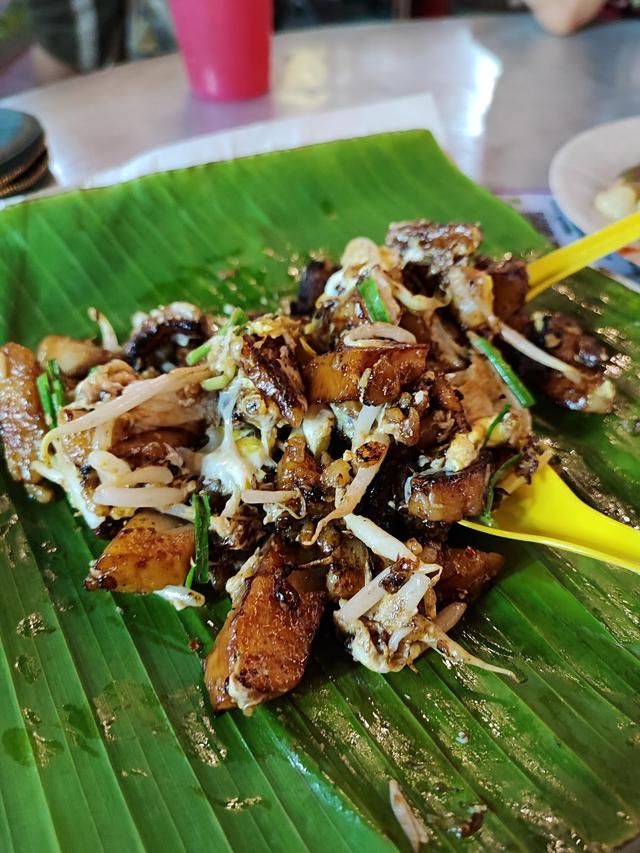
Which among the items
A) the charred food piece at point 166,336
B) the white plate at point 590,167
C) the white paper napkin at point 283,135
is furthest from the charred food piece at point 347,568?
the white paper napkin at point 283,135

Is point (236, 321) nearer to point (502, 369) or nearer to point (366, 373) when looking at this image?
point (366, 373)

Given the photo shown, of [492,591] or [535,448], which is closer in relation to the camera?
[492,591]

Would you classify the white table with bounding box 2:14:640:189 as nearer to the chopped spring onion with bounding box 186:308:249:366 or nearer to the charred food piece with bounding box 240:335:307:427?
the chopped spring onion with bounding box 186:308:249:366

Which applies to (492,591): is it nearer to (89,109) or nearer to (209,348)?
(209,348)

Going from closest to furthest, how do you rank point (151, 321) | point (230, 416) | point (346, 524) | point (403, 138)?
point (346, 524), point (230, 416), point (151, 321), point (403, 138)

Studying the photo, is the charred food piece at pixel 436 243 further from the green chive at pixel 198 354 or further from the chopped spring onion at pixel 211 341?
the green chive at pixel 198 354

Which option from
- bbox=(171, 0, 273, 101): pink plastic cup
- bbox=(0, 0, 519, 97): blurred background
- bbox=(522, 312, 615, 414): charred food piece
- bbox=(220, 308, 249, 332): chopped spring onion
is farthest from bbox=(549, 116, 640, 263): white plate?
bbox=(0, 0, 519, 97): blurred background

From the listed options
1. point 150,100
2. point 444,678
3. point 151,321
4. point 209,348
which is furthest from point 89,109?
point 444,678
